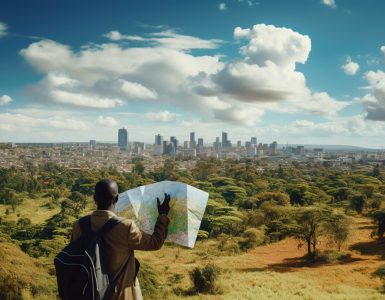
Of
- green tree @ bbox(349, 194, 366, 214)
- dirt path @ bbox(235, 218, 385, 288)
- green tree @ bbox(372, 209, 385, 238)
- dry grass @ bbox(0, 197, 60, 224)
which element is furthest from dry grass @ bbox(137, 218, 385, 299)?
dry grass @ bbox(0, 197, 60, 224)

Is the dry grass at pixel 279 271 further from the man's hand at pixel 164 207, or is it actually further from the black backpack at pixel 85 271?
the black backpack at pixel 85 271

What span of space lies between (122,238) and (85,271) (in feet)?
1.22

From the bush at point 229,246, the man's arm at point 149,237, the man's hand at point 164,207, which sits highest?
the man's hand at point 164,207

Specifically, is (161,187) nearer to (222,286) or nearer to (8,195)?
(222,286)

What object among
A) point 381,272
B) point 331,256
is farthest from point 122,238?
point 331,256

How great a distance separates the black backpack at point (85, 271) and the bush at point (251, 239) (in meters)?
30.3

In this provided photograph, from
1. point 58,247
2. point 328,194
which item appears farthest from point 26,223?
point 328,194

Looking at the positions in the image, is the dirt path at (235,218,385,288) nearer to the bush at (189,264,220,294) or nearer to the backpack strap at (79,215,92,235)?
the bush at (189,264,220,294)

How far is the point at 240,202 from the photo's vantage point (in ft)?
161

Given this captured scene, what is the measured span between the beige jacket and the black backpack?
7 centimetres

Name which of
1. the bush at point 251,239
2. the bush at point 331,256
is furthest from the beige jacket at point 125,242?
the bush at point 251,239

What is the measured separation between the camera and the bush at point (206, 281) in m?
20.9

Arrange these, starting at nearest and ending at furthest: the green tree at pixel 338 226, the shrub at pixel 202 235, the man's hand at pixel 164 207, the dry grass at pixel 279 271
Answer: the man's hand at pixel 164 207
the dry grass at pixel 279 271
the green tree at pixel 338 226
the shrub at pixel 202 235

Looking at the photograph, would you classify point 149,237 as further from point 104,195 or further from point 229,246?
point 229,246
